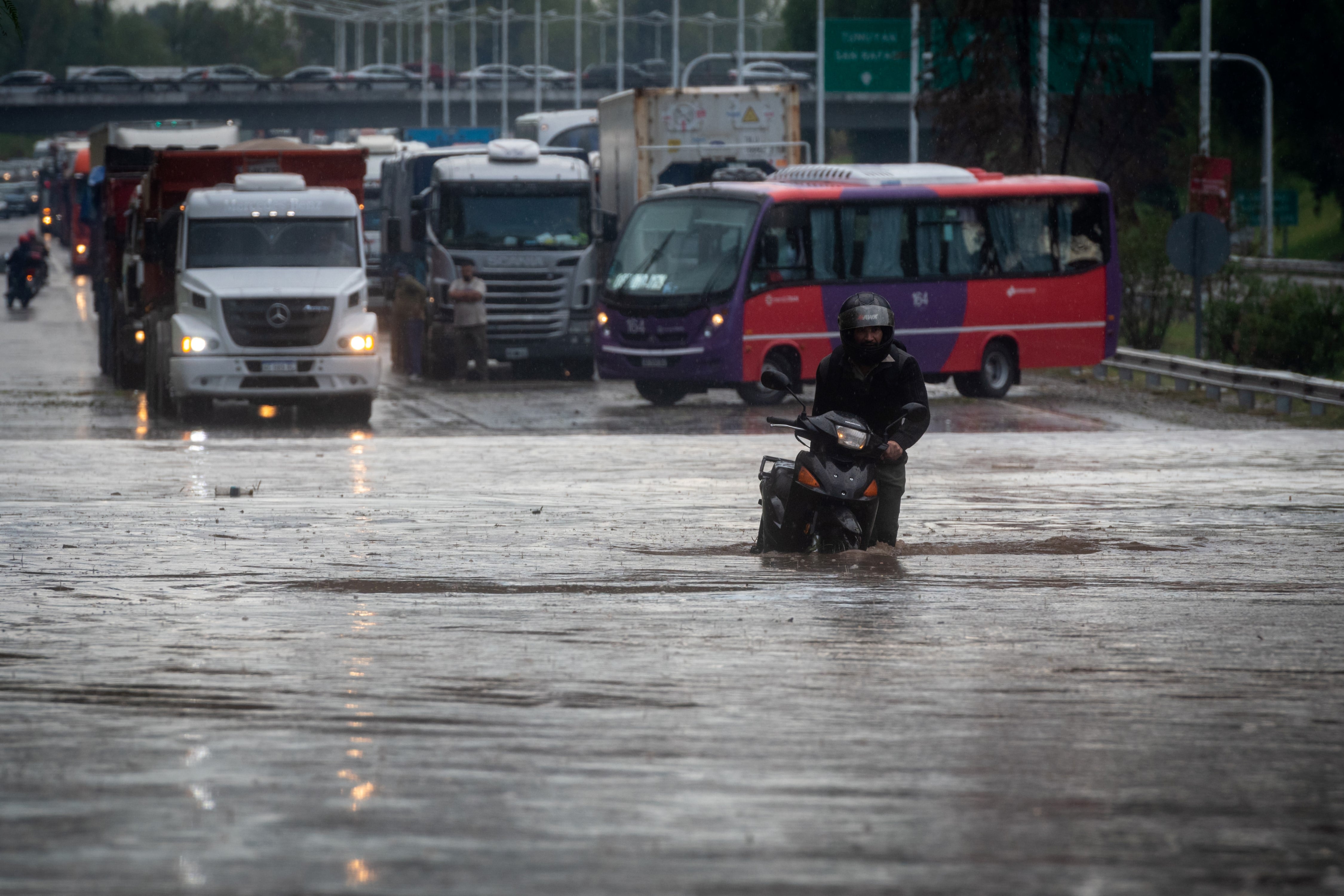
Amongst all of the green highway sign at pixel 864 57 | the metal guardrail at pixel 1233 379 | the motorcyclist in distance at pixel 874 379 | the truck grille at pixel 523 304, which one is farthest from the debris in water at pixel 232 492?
the green highway sign at pixel 864 57

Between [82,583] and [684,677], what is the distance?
378 cm

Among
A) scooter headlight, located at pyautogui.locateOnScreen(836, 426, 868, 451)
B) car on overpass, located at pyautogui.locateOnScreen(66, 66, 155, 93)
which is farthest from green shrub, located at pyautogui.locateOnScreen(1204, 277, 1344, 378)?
car on overpass, located at pyautogui.locateOnScreen(66, 66, 155, 93)

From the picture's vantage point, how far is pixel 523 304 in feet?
99.6

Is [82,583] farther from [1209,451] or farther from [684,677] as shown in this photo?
[1209,451]

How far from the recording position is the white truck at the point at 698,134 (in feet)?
111

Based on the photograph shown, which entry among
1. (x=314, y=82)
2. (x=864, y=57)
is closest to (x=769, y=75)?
(x=314, y=82)

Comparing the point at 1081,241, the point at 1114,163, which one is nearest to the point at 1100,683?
the point at 1081,241

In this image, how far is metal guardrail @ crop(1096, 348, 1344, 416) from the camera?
23891 millimetres

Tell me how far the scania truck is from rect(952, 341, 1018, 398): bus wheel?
8.14m

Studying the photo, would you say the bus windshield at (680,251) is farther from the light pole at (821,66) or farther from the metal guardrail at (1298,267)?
the metal guardrail at (1298,267)

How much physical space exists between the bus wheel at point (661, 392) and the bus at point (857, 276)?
19 millimetres

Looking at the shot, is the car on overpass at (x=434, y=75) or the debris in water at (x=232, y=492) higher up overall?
the car on overpass at (x=434, y=75)

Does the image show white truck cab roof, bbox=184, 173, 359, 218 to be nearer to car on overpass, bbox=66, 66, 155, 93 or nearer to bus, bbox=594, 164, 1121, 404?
bus, bbox=594, 164, 1121, 404

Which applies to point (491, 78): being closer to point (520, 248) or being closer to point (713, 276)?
point (520, 248)
